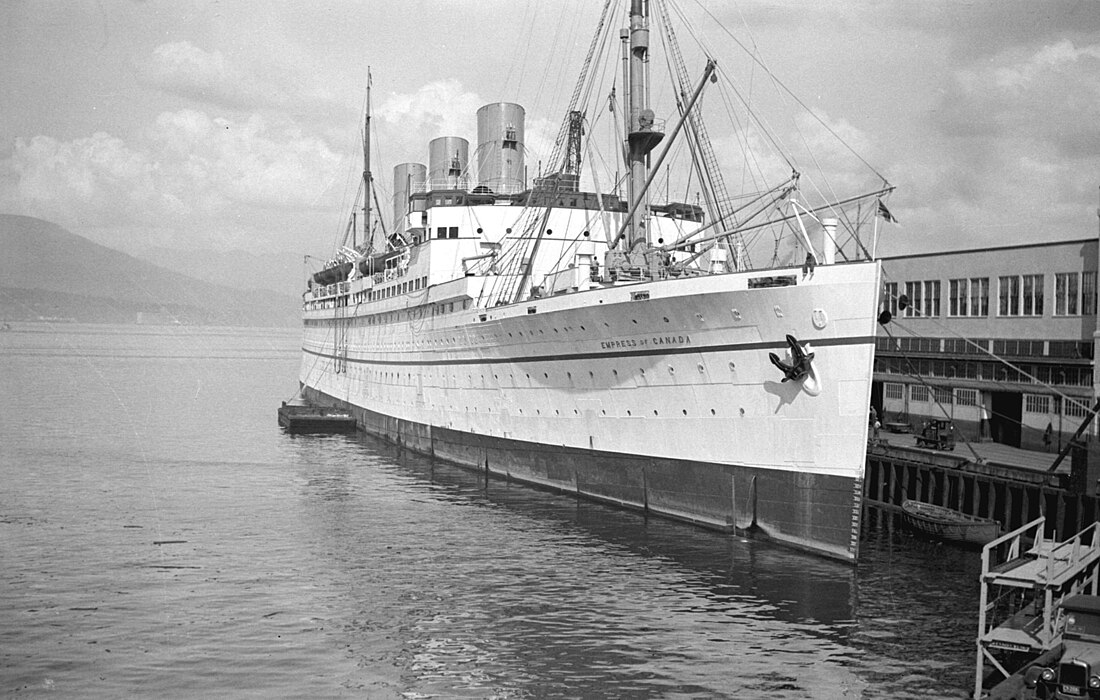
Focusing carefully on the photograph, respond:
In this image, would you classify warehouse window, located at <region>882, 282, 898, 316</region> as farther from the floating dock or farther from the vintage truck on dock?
the vintage truck on dock

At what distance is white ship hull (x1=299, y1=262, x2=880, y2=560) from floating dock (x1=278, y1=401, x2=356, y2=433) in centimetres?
1595

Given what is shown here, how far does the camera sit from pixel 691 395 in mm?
20062

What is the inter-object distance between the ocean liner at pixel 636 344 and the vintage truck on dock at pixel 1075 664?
285 inches

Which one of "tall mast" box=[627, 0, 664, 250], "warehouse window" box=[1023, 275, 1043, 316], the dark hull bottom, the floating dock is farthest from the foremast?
the floating dock

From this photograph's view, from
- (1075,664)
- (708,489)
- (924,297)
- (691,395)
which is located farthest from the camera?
(924,297)

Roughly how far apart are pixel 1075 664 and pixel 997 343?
22621 mm

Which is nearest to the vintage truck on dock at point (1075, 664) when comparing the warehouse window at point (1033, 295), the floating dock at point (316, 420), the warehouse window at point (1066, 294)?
the warehouse window at point (1066, 294)

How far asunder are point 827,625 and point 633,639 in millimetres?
3282

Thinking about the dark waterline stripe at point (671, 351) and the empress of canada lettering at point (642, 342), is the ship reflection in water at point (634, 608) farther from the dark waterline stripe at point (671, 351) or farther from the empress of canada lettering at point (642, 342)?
the empress of canada lettering at point (642, 342)

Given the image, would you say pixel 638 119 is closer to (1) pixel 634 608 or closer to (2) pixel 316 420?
(1) pixel 634 608

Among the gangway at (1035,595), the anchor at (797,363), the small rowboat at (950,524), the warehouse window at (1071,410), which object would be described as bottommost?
the small rowboat at (950,524)

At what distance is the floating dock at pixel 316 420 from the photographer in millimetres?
42750

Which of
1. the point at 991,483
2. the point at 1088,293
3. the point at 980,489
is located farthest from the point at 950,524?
the point at 1088,293

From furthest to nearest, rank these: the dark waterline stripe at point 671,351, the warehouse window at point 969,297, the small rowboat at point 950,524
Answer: the warehouse window at point 969,297 → the small rowboat at point 950,524 → the dark waterline stripe at point 671,351
